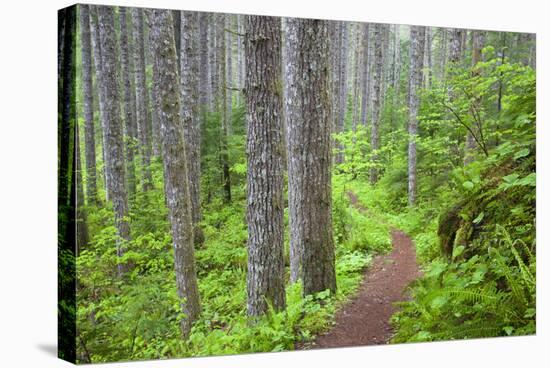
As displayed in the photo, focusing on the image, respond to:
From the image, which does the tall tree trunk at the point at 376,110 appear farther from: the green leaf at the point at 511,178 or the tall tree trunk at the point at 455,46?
the green leaf at the point at 511,178

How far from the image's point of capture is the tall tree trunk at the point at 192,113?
5.74 m

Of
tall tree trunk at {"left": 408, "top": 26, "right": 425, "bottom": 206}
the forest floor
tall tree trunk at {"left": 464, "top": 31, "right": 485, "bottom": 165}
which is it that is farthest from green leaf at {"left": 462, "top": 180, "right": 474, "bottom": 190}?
the forest floor

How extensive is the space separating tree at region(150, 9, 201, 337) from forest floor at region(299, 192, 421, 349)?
1.35m

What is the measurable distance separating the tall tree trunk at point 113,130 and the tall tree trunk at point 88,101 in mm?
435

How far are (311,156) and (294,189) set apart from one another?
1.40 ft

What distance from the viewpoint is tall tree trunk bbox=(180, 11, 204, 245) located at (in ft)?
18.8

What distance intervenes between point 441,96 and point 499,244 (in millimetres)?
1783

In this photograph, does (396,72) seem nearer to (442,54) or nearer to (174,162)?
(442,54)

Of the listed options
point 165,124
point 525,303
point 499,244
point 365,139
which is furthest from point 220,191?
point 525,303

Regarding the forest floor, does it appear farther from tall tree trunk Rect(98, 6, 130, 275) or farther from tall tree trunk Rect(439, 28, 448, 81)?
tall tree trunk Rect(98, 6, 130, 275)

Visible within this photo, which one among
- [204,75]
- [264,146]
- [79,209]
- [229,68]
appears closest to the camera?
[79,209]

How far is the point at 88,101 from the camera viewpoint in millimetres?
4676

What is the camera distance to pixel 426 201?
20.4 ft

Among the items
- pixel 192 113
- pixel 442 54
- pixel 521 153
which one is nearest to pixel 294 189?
pixel 192 113
